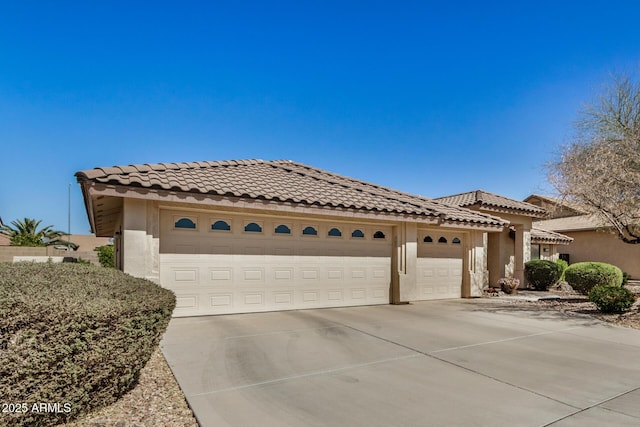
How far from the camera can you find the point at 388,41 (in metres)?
13.9

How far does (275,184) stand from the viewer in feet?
33.6

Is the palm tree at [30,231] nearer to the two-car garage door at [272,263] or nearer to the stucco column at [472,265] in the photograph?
the two-car garage door at [272,263]

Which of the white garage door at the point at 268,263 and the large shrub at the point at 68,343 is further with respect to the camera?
the white garage door at the point at 268,263

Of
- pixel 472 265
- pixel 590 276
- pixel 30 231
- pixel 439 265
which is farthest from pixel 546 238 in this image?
pixel 30 231

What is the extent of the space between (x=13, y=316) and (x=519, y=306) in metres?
12.8

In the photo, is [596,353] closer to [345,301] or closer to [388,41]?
[345,301]

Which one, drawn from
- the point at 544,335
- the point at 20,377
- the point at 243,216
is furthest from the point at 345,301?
the point at 20,377

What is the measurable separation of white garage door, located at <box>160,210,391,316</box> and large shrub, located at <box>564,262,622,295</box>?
8336 mm

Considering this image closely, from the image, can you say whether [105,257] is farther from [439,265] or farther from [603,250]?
[603,250]

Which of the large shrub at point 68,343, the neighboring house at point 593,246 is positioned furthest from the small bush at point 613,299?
the neighboring house at point 593,246

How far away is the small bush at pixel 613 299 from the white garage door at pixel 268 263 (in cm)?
590

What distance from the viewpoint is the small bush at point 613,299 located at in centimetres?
986

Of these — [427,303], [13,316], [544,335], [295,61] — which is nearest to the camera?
[13,316]

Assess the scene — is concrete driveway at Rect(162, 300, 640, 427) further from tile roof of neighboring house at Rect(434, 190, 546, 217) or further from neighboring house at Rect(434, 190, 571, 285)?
neighboring house at Rect(434, 190, 571, 285)
